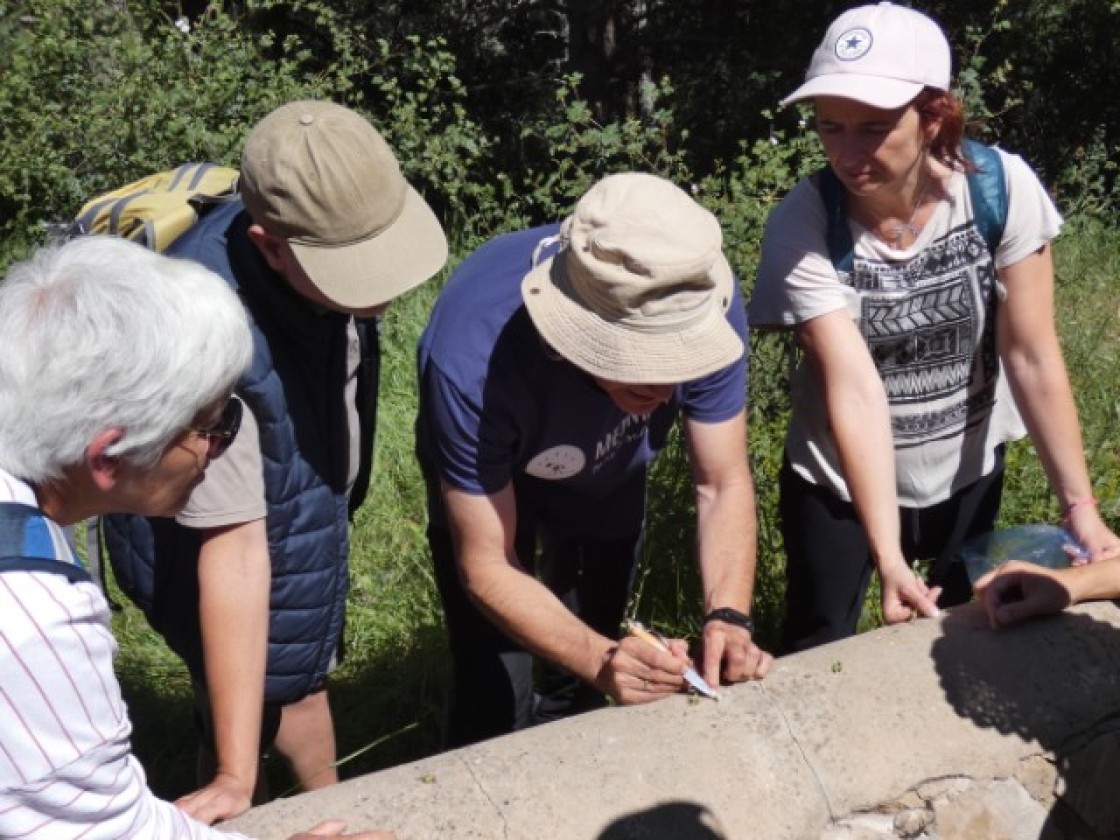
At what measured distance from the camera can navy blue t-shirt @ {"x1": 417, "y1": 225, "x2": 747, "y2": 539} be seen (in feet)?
7.40

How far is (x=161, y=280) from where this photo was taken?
1.55 metres

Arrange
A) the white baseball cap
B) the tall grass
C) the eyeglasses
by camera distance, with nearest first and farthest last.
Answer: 1. the eyeglasses
2. the white baseball cap
3. the tall grass

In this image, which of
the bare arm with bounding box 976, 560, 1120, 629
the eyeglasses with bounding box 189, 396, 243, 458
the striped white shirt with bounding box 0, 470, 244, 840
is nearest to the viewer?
the striped white shirt with bounding box 0, 470, 244, 840

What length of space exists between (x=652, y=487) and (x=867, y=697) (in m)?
1.87

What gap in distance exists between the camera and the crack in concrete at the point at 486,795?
201 cm

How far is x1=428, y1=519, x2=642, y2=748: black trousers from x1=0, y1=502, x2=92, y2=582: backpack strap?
1.27 m

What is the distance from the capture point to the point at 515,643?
2777 millimetres

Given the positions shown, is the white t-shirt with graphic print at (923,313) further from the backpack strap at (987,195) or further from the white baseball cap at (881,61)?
the white baseball cap at (881,61)

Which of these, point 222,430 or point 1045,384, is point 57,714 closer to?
point 222,430

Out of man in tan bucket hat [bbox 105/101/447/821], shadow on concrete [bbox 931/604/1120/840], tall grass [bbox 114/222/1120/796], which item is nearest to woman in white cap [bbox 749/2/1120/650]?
shadow on concrete [bbox 931/604/1120/840]

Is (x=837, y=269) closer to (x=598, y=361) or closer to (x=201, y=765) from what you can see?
(x=598, y=361)

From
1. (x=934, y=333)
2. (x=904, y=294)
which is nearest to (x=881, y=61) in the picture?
(x=904, y=294)

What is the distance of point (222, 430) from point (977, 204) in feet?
4.82

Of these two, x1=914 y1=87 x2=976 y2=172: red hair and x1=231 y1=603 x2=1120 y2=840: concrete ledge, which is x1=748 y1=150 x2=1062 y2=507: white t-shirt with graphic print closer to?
x1=914 y1=87 x2=976 y2=172: red hair
